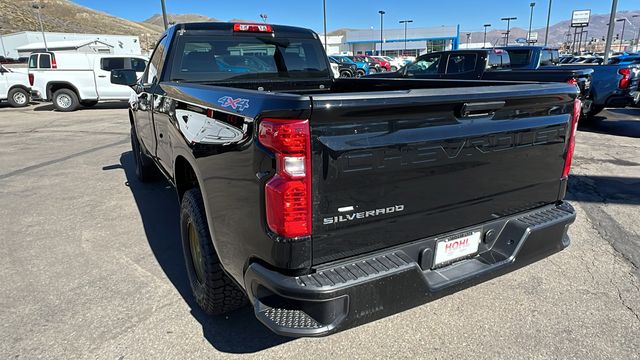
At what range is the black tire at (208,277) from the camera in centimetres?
251

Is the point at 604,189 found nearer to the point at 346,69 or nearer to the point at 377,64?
the point at 346,69

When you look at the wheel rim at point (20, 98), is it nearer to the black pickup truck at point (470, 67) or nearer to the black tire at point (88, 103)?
the black tire at point (88, 103)

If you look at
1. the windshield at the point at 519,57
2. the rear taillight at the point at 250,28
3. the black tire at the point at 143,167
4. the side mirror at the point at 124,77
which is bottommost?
the black tire at the point at 143,167

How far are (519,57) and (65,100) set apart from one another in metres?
15.4

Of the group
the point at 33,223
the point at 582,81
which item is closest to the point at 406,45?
the point at 582,81

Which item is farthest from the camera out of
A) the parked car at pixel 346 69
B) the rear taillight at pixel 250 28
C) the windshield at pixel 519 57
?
the parked car at pixel 346 69

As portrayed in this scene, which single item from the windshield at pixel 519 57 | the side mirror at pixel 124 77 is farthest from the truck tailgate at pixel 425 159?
the windshield at pixel 519 57

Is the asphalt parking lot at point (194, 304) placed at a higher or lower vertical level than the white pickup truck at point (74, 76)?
lower

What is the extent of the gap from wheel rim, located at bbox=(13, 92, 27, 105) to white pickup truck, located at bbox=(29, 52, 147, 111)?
245 cm

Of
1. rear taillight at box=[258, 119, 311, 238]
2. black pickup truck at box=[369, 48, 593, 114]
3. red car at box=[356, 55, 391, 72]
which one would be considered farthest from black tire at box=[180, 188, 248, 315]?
red car at box=[356, 55, 391, 72]

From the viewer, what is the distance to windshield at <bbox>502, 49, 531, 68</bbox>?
11719 millimetres

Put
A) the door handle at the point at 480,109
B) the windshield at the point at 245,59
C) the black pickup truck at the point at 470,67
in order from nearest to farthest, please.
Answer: the door handle at the point at 480,109
the windshield at the point at 245,59
the black pickup truck at the point at 470,67

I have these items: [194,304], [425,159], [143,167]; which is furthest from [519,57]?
[194,304]

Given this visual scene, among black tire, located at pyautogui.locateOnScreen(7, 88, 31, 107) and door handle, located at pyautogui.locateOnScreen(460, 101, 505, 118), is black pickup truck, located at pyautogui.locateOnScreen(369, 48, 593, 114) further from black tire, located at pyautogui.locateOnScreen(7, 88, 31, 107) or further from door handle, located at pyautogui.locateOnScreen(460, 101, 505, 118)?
black tire, located at pyautogui.locateOnScreen(7, 88, 31, 107)
